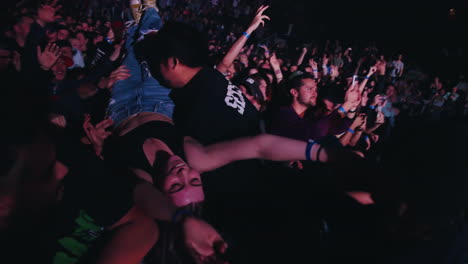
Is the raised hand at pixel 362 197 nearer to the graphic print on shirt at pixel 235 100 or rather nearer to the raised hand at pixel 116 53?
the graphic print on shirt at pixel 235 100

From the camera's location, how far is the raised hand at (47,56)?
115 inches

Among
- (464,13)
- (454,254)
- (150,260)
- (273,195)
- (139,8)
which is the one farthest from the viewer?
(464,13)

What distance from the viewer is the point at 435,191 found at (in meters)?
1.14

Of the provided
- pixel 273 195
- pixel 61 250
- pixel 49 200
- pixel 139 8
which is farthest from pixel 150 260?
pixel 139 8

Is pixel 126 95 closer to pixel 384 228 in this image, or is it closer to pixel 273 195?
pixel 273 195

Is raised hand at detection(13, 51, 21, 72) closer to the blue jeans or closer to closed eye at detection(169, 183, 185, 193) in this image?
the blue jeans

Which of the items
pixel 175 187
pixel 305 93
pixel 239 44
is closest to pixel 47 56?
pixel 239 44

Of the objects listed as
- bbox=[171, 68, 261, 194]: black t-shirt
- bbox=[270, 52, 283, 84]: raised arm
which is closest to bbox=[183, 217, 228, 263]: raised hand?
bbox=[171, 68, 261, 194]: black t-shirt

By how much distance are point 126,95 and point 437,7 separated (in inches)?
715

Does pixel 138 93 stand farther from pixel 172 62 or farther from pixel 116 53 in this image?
pixel 116 53

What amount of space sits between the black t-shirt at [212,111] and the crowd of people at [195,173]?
11 millimetres

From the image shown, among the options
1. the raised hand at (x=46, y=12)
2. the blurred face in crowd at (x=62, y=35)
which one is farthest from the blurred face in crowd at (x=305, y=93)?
the blurred face in crowd at (x=62, y=35)

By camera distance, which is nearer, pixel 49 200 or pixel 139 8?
pixel 49 200

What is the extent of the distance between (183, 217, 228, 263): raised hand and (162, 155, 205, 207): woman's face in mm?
212
